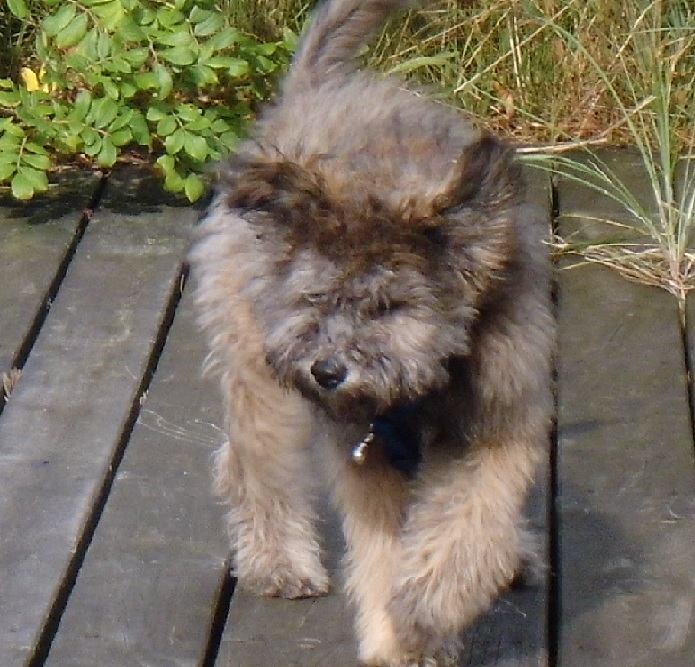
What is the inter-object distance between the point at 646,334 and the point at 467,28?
6.25 ft

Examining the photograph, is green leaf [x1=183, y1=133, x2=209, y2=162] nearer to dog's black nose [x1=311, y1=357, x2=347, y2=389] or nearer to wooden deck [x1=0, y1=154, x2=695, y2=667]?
wooden deck [x1=0, y1=154, x2=695, y2=667]

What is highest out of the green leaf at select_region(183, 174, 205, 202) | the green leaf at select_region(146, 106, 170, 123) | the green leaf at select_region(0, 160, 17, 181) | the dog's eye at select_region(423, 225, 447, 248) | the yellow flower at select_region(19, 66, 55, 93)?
the dog's eye at select_region(423, 225, 447, 248)

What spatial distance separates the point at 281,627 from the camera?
117 inches

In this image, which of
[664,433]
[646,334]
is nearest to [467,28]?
[646,334]

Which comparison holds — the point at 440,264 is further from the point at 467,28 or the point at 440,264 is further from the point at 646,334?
the point at 467,28

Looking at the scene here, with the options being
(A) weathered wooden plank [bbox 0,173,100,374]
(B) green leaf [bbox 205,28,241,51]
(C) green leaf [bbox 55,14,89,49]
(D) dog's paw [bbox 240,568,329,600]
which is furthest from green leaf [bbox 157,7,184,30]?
(D) dog's paw [bbox 240,568,329,600]

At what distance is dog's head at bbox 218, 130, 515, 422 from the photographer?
98.3 inches

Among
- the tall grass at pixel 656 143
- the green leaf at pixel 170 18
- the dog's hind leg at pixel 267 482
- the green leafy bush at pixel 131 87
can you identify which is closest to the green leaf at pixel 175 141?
the green leafy bush at pixel 131 87

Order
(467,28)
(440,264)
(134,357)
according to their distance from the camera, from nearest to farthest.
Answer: (440,264)
(134,357)
(467,28)

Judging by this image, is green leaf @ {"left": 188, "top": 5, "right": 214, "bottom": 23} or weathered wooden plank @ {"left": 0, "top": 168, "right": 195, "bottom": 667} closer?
weathered wooden plank @ {"left": 0, "top": 168, "right": 195, "bottom": 667}

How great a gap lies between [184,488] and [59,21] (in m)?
1.65

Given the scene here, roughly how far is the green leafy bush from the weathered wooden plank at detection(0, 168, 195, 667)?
21cm

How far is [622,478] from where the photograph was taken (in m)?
3.37

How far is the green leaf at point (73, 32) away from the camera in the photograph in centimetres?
436
